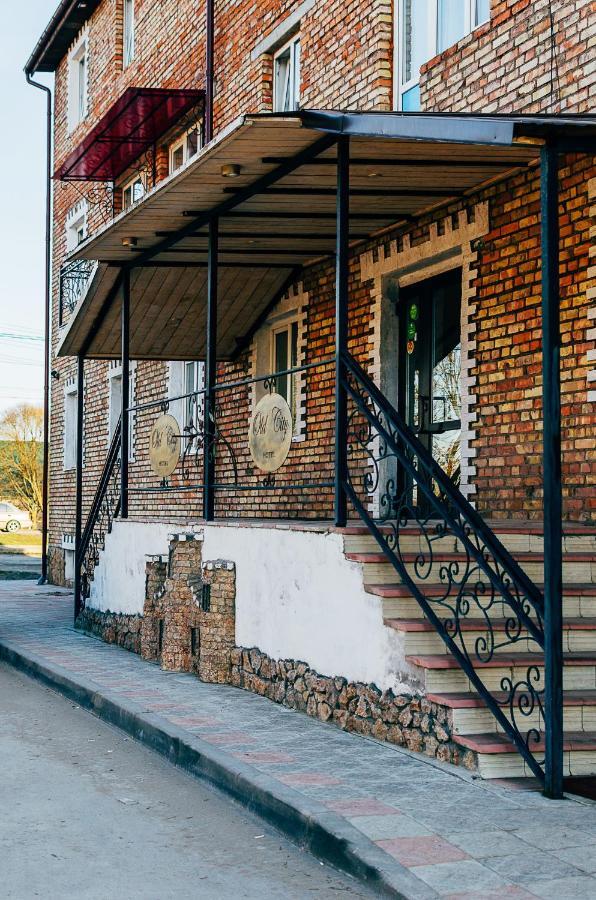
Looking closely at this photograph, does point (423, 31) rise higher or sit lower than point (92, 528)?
higher

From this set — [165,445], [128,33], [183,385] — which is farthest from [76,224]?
[165,445]

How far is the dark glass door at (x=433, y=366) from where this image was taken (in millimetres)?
10664

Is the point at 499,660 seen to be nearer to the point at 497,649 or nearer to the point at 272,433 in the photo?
the point at 497,649

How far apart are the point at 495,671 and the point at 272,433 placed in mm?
3027

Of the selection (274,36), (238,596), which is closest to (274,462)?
(238,596)

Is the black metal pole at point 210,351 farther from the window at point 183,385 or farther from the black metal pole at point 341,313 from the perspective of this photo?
the window at point 183,385

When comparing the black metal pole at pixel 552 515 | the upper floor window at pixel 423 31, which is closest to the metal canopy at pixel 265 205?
the black metal pole at pixel 552 515

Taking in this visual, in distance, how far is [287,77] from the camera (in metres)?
13.7

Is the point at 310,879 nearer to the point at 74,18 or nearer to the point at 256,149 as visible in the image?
the point at 256,149

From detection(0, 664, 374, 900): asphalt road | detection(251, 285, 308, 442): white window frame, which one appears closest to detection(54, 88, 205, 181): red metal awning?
detection(251, 285, 308, 442): white window frame

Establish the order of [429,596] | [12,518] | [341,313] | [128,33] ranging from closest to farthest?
[429,596] < [341,313] < [128,33] < [12,518]

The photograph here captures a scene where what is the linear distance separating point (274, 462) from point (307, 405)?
3815 millimetres

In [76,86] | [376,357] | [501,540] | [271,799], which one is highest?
[76,86]

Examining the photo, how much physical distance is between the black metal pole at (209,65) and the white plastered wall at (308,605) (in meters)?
6.34
